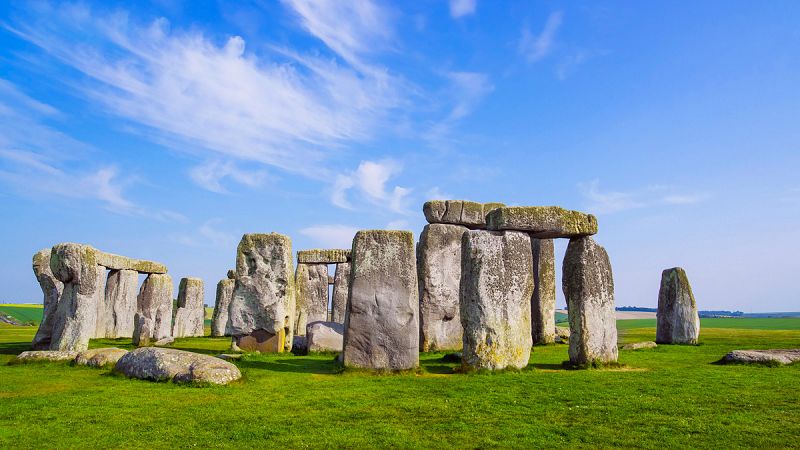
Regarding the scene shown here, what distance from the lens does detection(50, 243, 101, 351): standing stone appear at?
1455 cm

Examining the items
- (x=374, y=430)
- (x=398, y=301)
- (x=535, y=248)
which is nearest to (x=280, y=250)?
(x=398, y=301)

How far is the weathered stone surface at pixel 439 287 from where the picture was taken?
1800cm

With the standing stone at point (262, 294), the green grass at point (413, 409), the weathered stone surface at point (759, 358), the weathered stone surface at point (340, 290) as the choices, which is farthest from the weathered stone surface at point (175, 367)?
the weathered stone surface at point (340, 290)

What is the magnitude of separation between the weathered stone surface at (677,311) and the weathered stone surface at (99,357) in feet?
54.5

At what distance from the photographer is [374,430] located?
7066mm

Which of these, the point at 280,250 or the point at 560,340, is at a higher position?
the point at 280,250

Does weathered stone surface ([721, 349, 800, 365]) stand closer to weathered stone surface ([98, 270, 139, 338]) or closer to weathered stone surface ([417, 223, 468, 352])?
weathered stone surface ([417, 223, 468, 352])

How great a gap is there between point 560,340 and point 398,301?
10803 mm

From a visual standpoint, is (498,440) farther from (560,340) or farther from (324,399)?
(560,340)

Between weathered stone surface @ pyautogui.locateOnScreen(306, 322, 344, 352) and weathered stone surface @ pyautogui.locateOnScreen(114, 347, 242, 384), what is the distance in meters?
5.62

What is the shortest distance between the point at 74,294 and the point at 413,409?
415 inches

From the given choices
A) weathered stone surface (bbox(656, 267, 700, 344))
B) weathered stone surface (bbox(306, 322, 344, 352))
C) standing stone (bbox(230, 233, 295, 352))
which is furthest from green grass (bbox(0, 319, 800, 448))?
weathered stone surface (bbox(656, 267, 700, 344))

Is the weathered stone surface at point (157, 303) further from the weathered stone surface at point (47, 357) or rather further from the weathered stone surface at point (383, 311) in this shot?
the weathered stone surface at point (383, 311)

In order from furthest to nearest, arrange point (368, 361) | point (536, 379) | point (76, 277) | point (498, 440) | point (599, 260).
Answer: point (76, 277)
point (599, 260)
point (368, 361)
point (536, 379)
point (498, 440)
